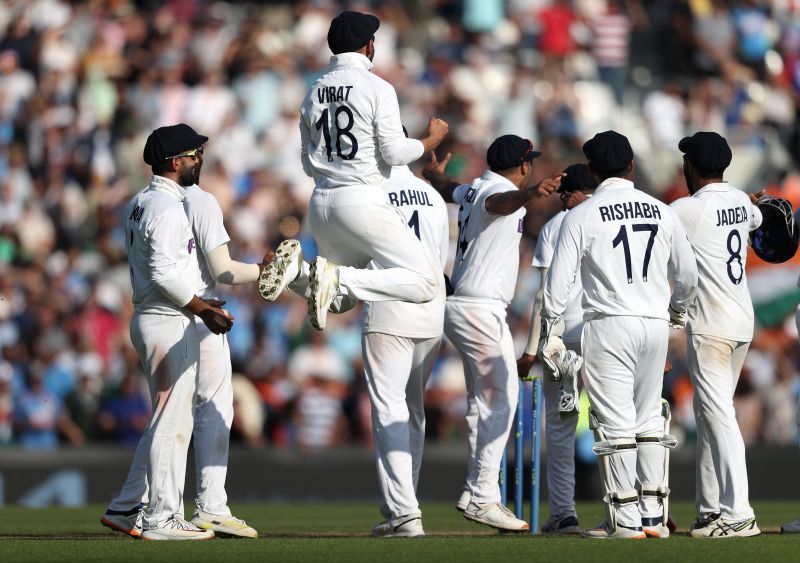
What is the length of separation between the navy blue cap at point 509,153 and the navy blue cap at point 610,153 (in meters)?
1.66

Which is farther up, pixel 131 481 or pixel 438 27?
pixel 438 27

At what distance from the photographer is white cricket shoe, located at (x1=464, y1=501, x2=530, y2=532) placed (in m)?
11.2

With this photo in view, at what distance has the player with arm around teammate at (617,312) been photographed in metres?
9.93

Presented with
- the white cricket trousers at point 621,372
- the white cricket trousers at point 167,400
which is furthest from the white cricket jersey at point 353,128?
the white cricket trousers at point 621,372

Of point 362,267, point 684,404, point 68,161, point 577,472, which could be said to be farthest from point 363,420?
point 362,267

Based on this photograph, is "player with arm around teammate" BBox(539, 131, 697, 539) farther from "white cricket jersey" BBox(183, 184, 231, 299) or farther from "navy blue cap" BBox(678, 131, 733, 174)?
"white cricket jersey" BBox(183, 184, 231, 299)

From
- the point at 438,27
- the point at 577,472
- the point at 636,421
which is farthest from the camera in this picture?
the point at 438,27

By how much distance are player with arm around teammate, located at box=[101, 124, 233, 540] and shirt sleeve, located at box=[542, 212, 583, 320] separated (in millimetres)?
2023

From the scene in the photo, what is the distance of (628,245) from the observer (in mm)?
9992

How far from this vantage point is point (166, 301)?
10484 mm

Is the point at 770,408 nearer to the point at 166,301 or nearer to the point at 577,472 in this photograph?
the point at 577,472

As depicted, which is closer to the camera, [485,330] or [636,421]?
[636,421]

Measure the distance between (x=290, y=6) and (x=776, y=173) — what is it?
25.4 feet

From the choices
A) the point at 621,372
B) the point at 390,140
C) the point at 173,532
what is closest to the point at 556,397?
the point at 621,372
